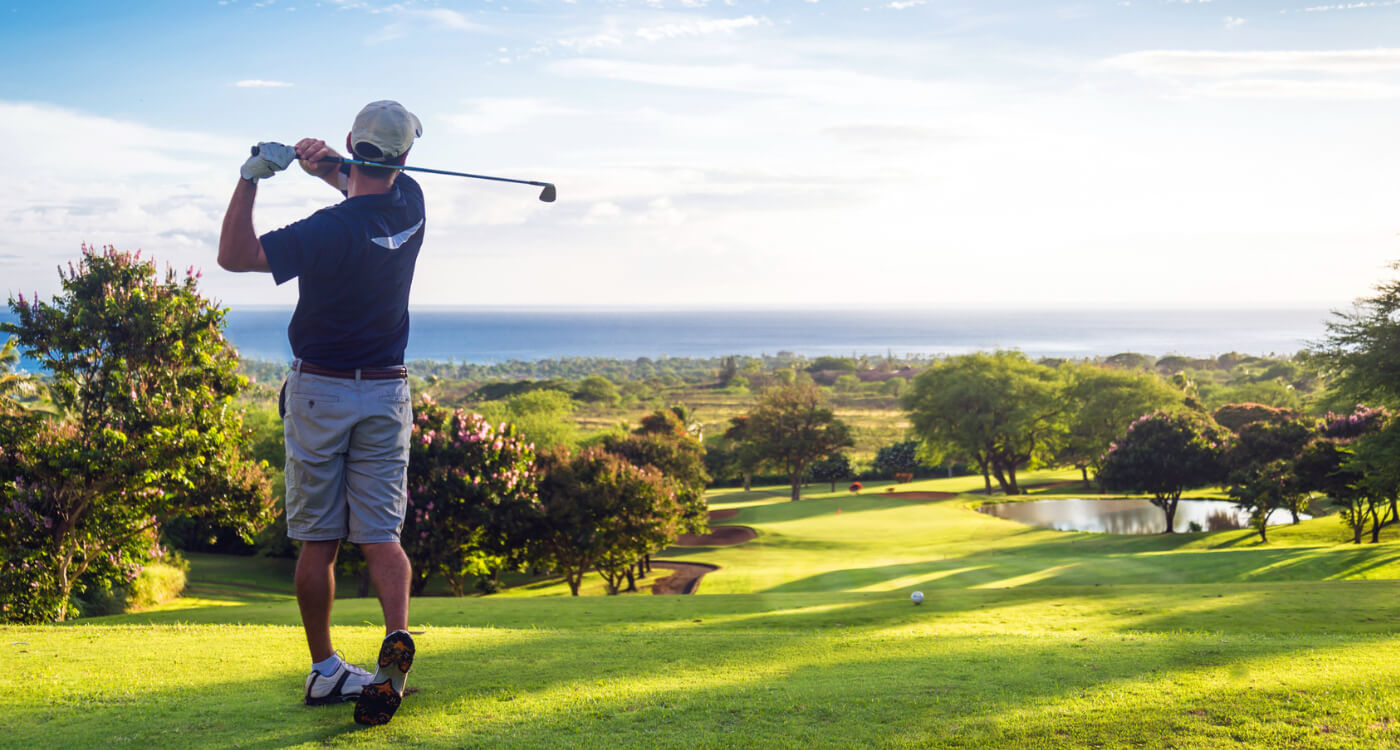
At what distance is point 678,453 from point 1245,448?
67.6ft

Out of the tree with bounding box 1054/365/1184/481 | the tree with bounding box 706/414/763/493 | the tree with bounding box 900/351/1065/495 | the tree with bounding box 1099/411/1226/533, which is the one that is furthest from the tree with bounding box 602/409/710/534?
the tree with bounding box 1054/365/1184/481

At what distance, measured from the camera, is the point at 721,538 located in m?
38.3

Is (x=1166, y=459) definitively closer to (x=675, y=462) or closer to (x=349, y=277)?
(x=675, y=462)

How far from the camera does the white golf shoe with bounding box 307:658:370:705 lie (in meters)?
4.30

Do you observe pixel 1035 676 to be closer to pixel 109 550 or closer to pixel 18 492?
pixel 18 492

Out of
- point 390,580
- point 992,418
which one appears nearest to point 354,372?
point 390,580

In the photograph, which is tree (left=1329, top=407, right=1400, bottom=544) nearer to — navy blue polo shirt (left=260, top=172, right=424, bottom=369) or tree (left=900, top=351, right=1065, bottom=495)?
navy blue polo shirt (left=260, top=172, right=424, bottom=369)

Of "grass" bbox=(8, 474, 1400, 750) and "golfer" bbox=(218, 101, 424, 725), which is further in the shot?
"golfer" bbox=(218, 101, 424, 725)

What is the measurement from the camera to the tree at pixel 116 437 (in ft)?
45.1

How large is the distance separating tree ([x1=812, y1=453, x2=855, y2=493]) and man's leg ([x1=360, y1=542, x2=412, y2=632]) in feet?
187

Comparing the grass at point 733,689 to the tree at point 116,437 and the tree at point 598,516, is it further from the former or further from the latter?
the tree at point 598,516

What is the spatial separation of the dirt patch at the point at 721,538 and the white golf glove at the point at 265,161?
1320 inches

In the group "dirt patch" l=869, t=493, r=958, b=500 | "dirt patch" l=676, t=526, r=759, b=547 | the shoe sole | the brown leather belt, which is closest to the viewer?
the shoe sole

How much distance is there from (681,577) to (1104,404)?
113ft
